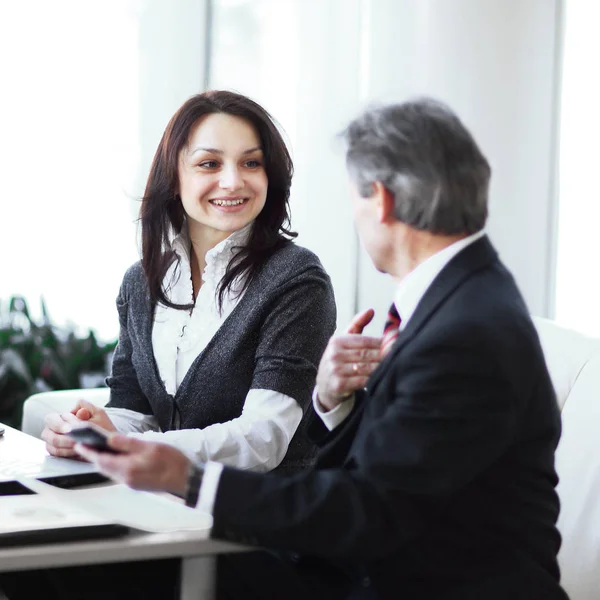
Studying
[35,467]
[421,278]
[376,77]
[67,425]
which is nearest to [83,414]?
[67,425]

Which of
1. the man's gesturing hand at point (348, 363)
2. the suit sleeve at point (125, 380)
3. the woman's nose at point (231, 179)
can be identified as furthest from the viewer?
the suit sleeve at point (125, 380)

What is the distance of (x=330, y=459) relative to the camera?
1510 millimetres

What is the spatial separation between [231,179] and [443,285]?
84 centimetres

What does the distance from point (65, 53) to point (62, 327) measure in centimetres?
92

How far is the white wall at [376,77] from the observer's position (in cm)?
362

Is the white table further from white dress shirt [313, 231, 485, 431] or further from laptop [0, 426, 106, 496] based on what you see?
white dress shirt [313, 231, 485, 431]

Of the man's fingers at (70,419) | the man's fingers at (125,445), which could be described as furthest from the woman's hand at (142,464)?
the man's fingers at (70,419)

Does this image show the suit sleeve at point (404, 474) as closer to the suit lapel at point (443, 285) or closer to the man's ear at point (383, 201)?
the suit lapel at point (443, 285)

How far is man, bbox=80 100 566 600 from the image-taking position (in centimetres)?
125

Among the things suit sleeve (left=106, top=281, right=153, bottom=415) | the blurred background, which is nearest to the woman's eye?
suit sleeve (left=106, top=281, right=153, bottom=415)

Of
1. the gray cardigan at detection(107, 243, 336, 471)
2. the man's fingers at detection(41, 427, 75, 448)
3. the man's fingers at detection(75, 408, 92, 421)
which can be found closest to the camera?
the man's fingers at detection(41, 427, 75, 448)

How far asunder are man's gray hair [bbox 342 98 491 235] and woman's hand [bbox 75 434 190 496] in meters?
0.44

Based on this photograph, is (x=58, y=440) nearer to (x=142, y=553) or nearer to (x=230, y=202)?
(x=142, y=553)

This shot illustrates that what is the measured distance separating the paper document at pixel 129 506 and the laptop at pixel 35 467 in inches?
1.1
